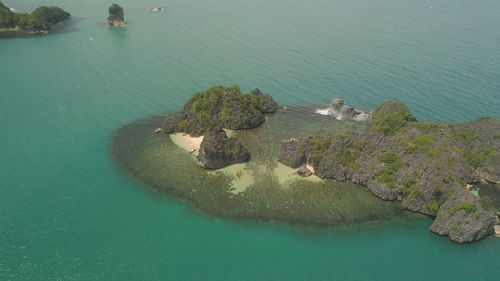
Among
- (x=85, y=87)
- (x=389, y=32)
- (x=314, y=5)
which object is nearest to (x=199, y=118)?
(x=85, y=87)

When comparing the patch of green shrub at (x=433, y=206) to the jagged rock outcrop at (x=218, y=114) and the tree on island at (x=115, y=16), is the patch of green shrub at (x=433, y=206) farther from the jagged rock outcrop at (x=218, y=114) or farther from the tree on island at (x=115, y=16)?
the tree on island at (x=115, y=16)

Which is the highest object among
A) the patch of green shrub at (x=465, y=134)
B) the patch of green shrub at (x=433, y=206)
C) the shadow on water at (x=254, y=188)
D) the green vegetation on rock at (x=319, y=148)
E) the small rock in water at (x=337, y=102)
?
the patch of green shrub at (x=465, y=134)

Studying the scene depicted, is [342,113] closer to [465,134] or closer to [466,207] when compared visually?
[465,134]

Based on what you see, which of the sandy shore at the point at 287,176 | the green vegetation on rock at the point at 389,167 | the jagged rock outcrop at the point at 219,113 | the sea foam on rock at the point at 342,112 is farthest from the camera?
the sea foam on rock at the point at 342,112

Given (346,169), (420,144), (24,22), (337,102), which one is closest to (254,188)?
(346,169)

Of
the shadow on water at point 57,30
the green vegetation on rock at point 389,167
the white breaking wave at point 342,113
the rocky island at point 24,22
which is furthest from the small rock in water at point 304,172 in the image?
the rocky island at point 24,22

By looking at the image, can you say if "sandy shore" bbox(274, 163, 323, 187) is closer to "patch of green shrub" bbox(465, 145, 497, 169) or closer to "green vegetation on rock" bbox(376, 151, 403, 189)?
"green vegetation on rock" bbox(376, 151, 403, 189)

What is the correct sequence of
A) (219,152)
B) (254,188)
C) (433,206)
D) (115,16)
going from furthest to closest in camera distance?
(115,16) → (219,152) → (254,188) → (433,206)
